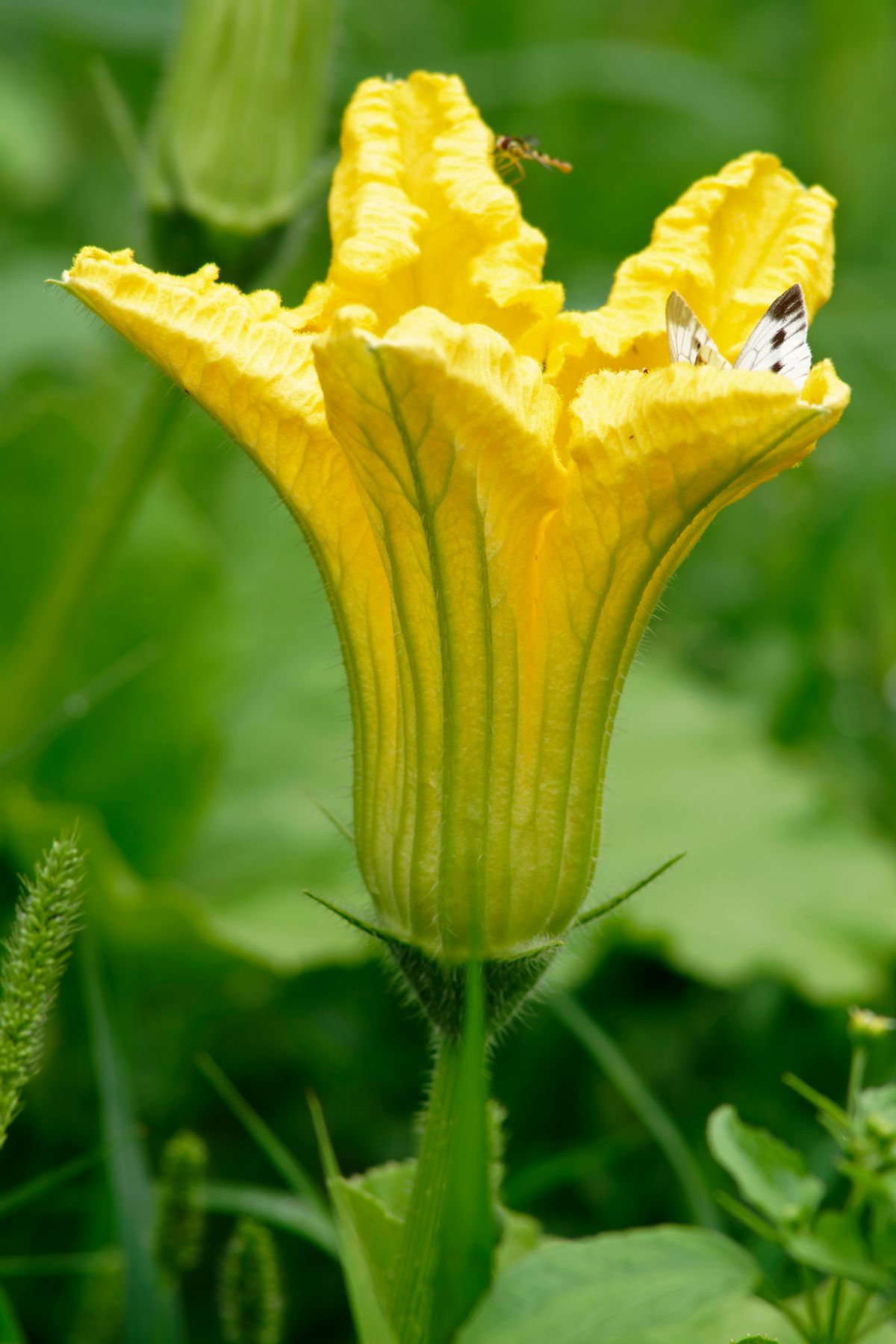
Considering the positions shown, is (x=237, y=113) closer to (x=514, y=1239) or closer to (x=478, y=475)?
(x=478, y=475)

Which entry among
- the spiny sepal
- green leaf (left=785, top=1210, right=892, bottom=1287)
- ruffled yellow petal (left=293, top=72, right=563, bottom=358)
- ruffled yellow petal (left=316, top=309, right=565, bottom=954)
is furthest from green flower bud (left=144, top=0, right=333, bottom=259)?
green leaf (left=785, top=1210, right=892, bottom=1287)

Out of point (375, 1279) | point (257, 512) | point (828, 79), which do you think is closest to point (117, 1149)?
point (375, 1279)

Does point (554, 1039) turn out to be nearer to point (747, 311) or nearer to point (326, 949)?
point (326, 949)

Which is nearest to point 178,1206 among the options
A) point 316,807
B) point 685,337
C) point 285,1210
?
point 285,1210

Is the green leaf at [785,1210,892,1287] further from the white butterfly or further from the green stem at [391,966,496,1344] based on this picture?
the white butterfly

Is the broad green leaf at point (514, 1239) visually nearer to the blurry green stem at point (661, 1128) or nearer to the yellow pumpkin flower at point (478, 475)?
the blurry green stem at point (661, 1128)

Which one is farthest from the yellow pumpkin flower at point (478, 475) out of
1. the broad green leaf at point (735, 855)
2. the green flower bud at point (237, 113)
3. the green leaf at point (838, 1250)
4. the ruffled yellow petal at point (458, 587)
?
the broad green leaf at point (735, 855)
